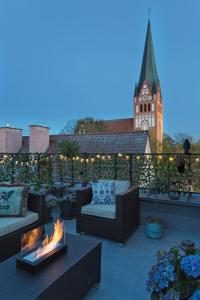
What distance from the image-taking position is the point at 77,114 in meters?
27.4

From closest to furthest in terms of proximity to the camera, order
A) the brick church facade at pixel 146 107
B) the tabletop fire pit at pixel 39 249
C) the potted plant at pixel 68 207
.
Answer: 1. the tabletop fire pit at pixel 39 249
2. the potted plant at pixel 68 207
3. the brick church facade at pixel 146 107

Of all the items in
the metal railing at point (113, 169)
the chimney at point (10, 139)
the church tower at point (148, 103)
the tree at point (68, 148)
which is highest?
the church tower at point (148, 103)

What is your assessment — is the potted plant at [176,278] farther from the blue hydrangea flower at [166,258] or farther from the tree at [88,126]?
the tree at [88,126]

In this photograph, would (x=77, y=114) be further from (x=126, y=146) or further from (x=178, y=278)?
(x=178, y=278)

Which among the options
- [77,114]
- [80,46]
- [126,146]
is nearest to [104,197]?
[126,146]

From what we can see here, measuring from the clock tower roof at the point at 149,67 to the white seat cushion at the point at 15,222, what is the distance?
34094mm

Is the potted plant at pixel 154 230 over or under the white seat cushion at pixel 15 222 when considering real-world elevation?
under

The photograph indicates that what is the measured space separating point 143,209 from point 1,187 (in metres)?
2.16

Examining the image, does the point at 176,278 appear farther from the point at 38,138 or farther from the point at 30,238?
the point at 38,138

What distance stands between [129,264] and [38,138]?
777cm

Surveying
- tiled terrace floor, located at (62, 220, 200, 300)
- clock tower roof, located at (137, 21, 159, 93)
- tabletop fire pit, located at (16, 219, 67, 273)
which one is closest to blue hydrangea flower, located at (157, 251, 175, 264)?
tabletop fire pit, located at (16, 219, 67, 273)

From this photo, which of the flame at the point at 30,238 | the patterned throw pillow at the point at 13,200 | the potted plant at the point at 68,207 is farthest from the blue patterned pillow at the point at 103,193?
the flame at the point at 30,238

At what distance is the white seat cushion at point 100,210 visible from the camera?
2621 mm

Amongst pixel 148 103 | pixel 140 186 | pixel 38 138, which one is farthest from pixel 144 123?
pixel 140 186
